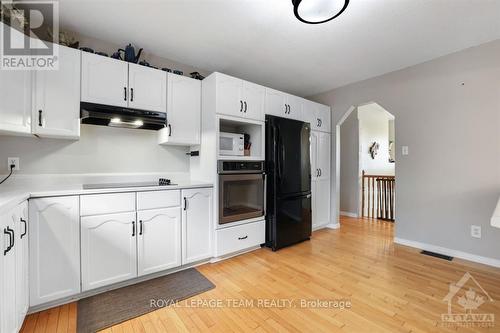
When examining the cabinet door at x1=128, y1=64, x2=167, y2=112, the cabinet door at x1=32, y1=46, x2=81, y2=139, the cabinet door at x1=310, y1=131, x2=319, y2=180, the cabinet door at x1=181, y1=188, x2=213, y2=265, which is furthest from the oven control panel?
the cabinet door at x1=32, y1=46, x2=81, y2=139

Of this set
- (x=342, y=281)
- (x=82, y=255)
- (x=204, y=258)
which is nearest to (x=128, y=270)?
(x=82, y=255)

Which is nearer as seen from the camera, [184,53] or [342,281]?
[342,281]

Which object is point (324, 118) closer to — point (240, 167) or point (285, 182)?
point (285, 182)

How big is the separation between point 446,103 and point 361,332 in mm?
2818

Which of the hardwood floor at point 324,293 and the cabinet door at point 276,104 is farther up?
the cabinet door at point 276,104

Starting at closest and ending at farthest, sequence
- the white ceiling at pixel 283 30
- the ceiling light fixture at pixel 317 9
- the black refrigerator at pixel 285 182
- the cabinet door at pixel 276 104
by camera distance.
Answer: the ceiling light fixture at pixel 317 9 < the white ceiling at pixel 283 30 < the black refrigerator at pixel 285 182 < the cabinet door at pixel 276 104

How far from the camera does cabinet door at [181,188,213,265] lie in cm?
239

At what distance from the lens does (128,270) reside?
6.66 feet

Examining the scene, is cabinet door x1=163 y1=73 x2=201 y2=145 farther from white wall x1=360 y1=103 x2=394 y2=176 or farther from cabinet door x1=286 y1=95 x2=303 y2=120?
white wall x1=360 y1=103 x2=394 y2=176

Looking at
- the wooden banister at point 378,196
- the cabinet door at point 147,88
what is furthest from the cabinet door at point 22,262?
the wooden banister at point 378,196

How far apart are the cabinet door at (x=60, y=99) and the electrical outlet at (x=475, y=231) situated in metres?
4.23

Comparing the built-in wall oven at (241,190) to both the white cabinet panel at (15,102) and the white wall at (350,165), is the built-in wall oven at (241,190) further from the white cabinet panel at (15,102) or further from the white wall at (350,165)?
the white wall at (350,165)

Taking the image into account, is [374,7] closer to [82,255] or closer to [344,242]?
[344,242]

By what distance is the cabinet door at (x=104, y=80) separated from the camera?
6.83 feet
